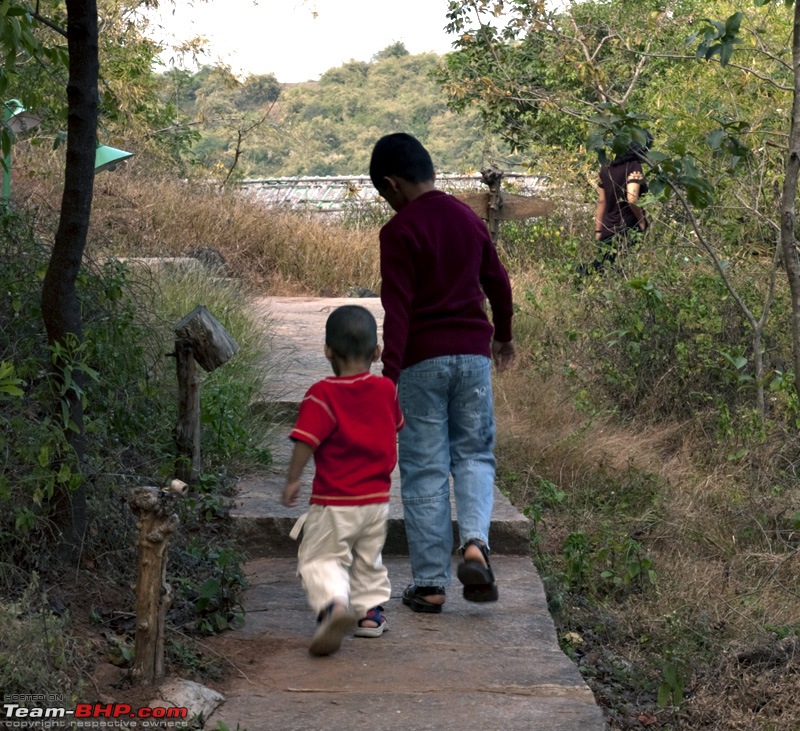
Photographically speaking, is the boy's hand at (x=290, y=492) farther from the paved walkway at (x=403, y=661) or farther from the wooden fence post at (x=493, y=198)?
the wooden fence post at (x=493, y=198)

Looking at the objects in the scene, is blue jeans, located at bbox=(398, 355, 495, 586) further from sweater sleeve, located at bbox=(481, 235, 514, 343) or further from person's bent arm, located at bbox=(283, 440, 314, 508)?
person's bent arm, located at bbox=(283, 440, 314, 508)

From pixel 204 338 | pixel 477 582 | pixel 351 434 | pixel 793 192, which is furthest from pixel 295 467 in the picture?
pixel 793 192

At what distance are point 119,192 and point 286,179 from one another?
11710 millimetres

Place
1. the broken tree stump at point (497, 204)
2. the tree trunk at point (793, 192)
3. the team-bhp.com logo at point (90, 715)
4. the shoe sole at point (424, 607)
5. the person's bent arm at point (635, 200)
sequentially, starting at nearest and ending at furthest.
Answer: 1. the team-bhp.com logo at point (90, 715)
2. the shoe sole at point (424, 607)
3. the tree trunk at point (793, 192)
4. the broken tree stump at point (497, 204)
5. the person's bent arm at point (635, 200)

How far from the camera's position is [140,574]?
121 inches

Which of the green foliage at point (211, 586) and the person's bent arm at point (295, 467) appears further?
the green foliage at point (211, 586)

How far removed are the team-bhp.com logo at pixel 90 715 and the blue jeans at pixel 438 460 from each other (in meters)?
1.17

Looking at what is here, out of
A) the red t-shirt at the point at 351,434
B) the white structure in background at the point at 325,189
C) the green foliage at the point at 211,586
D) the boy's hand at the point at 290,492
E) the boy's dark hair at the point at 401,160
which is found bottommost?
the green foliage at the point at 211,586

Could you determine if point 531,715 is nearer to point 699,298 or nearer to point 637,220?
point 699,298

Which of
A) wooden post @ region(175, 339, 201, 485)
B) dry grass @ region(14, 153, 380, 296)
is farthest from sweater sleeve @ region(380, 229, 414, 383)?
dry grass @ region(14, 153, 380, 296)

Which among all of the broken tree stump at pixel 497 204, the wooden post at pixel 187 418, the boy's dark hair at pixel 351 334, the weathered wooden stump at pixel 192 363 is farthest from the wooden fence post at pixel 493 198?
the boy's dark hair at pixel 351 334

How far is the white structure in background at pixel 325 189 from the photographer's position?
1628 centimetres

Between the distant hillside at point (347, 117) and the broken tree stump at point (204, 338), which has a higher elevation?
the distant hillside at point (347, 117)

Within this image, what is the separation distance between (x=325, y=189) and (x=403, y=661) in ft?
68.1
